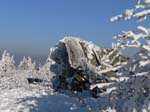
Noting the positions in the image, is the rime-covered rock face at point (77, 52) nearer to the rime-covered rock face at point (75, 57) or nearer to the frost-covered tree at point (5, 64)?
the rime-covered rock face at point (75, 57)

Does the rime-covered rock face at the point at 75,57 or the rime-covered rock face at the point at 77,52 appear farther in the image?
the rime-covered rock face at the point at 77,52

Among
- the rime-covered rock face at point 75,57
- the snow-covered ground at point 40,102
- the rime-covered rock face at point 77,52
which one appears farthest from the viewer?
the rime-covered rock face at point 77,52

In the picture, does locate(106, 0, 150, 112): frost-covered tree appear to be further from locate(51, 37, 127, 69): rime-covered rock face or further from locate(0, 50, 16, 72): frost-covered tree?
locate(0, 50, 16, 72): frost-covered tree

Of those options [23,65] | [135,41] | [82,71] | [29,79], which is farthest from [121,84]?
[23,65]

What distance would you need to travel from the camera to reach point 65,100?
12.3m

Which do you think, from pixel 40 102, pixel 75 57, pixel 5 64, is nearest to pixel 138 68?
pixel 40 102

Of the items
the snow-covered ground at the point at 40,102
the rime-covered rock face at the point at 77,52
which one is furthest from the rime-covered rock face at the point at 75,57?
the snow-covered ground at the point at 40,102

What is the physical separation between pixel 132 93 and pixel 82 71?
19.6 ft

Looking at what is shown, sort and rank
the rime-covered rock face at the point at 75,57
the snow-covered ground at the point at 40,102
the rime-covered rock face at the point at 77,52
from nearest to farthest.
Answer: the snow-covered ground at the point at 40,102
the rime-covered rock face at the point at 75,57
the rime-covered rock face at the point at 77,52

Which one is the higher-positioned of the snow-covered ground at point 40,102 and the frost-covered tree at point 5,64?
the frost-covered tree at point 5,64

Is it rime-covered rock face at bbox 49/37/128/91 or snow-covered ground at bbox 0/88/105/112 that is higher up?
rime-covered rock face at bbox 49/37/128/91

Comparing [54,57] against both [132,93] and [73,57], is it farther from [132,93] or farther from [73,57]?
[132,93]

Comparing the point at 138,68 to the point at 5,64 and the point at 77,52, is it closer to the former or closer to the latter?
the point at 77,52

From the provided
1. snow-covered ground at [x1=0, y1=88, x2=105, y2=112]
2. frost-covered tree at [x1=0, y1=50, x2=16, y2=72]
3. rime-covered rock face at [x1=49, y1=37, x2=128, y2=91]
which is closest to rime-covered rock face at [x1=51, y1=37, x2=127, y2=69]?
rime-covered rock face at [x1=49, y1=37, x2=128, y2=91]
